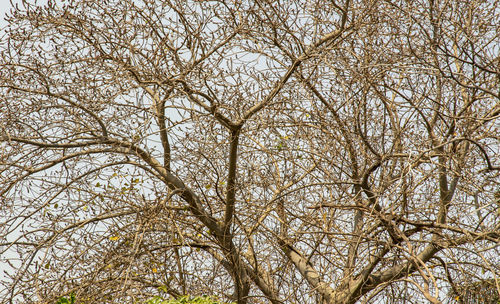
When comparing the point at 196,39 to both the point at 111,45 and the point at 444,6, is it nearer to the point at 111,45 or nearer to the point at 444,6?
the point at 111,45

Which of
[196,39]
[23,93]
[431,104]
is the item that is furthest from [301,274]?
[23,93]

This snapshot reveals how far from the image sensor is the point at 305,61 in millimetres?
6574

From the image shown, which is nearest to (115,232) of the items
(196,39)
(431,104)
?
(196,39)

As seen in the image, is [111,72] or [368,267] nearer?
[111,72]

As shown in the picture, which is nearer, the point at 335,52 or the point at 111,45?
the point at 111,45

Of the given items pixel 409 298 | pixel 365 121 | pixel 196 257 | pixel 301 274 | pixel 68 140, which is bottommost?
pixel 409 298

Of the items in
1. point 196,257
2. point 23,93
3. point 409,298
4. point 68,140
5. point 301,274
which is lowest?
point 409,298

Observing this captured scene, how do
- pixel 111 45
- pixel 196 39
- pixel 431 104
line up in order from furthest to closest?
pixel 431 104 → pixel 196 39 → pixel 111 45

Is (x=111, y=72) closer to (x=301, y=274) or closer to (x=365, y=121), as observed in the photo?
(x=365, y=121)

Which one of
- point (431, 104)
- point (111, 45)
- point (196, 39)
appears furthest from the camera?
point (431, 104)

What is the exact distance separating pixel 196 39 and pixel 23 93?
7.07ft

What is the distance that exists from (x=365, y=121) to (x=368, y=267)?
70.9 inches

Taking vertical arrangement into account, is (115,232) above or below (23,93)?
below

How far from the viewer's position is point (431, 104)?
7.38m
